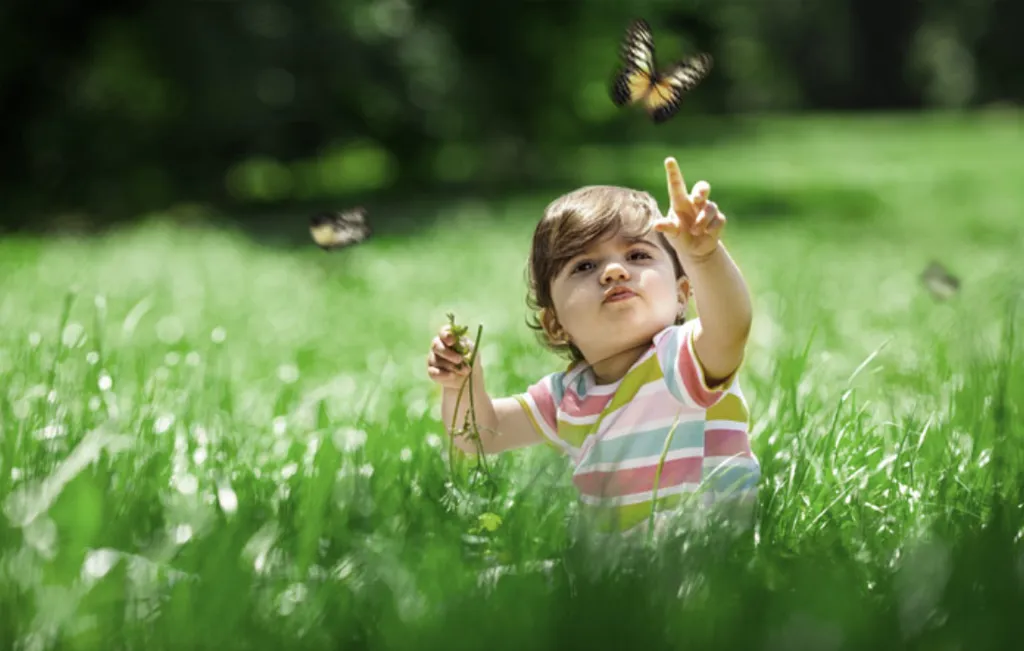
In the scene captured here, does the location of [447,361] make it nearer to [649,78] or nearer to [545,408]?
[545,408]

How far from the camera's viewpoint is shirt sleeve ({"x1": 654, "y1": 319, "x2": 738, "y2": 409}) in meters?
2.20

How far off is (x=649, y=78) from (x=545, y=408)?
27.7 inches

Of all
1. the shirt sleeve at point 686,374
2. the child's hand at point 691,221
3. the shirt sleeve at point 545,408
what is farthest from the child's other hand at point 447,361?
the child's hand at point 691,221

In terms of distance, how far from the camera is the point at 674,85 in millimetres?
2281

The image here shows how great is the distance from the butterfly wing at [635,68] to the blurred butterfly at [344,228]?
775 mm

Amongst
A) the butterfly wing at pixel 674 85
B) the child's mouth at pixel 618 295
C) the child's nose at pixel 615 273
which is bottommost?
the child's mouth at pixel 618 295

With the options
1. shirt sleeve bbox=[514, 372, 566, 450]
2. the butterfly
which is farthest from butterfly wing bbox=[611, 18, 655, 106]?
shirt sleeve bbox=[514, 372, 566, 450]

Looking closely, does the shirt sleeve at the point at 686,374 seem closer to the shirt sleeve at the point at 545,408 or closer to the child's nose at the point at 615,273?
the child's nose at the point at 615,273

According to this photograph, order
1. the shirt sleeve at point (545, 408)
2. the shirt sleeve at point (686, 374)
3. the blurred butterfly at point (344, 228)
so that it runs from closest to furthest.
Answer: the shirt sleeve at point (686, 374) → the shirt sleeve at point (545, 408) → the blurred butterfly at point (344, 228)

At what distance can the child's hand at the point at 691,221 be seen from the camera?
6.78 feet

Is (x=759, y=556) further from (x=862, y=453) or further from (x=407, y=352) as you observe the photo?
(x=407, y=352)

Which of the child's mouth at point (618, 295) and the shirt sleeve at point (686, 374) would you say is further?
the child's mouth at point (618, 295)

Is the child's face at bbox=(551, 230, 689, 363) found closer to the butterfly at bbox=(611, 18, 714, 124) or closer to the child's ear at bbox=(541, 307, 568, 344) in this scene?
the child's ear at bbox=(541, 307, 568, 344)

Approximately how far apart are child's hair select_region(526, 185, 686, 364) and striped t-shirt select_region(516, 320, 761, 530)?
0.22 metres
